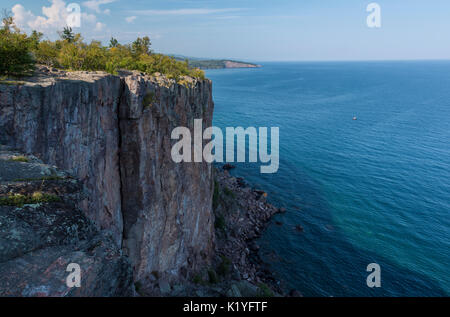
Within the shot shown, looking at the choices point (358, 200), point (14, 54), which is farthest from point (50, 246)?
point (358, 200)

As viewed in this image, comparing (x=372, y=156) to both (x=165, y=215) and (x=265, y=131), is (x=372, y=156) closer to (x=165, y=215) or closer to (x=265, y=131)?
(x=265, y=131)

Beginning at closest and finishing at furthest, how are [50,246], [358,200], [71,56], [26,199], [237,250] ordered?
1. [50,246]
2. [26,199]
3. [71,56]
4. [237,250]
5. [358,200]

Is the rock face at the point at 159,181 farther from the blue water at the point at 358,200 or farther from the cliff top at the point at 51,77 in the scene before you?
the blue water at the point at 358,200

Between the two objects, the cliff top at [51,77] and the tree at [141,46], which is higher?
the tree at [141,46]

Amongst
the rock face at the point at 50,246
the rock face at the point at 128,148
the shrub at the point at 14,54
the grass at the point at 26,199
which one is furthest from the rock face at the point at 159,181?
the grass at the point at 26,199

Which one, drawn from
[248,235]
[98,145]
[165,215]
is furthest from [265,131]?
[98,145]

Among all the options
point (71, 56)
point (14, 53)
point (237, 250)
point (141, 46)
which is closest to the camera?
point (14, 53)

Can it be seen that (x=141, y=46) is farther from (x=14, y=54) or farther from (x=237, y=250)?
(x=237, y=250)
